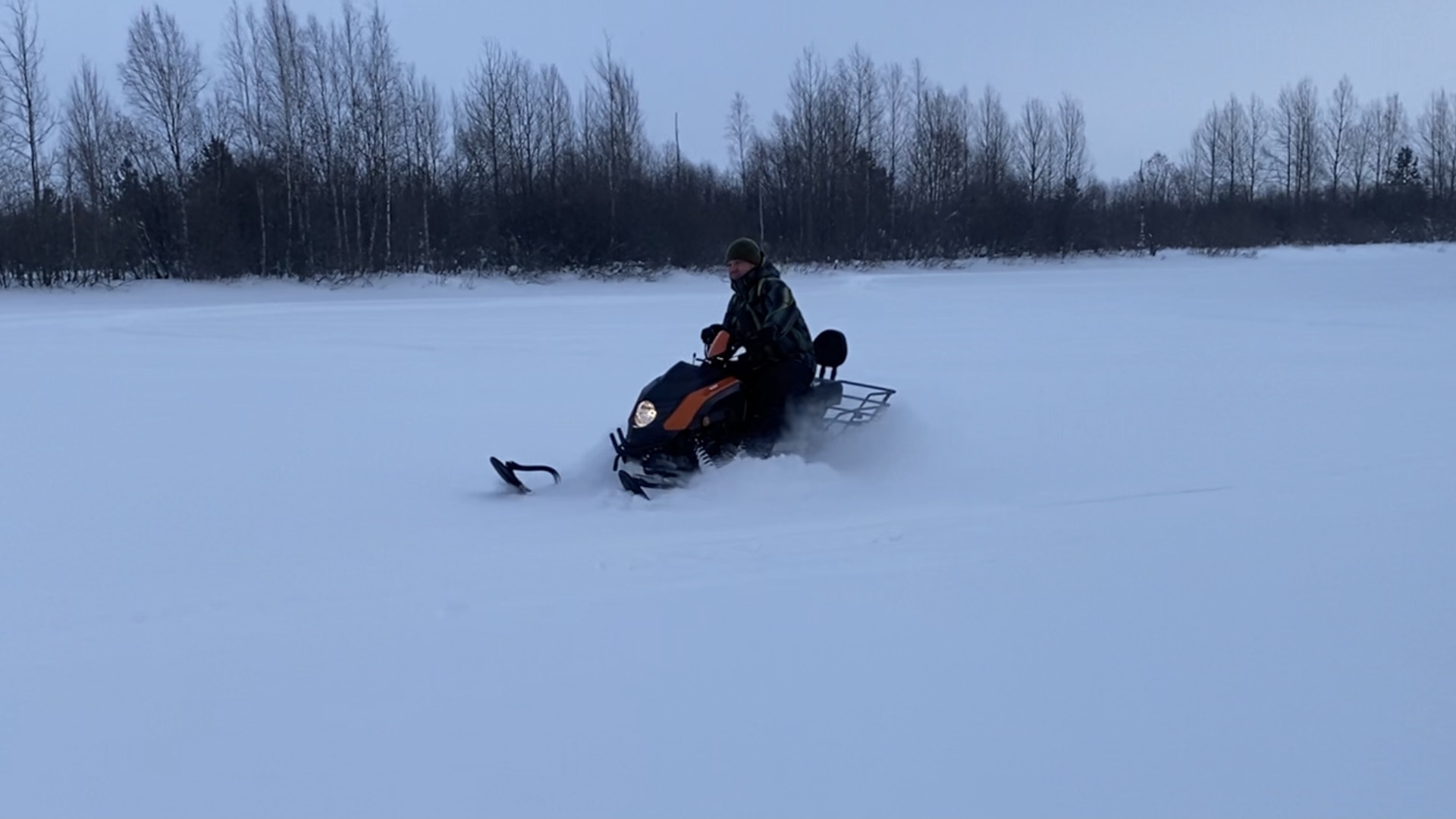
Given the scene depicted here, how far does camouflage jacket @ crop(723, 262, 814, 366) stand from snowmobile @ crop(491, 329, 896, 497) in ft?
0.41

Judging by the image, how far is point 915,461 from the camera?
6746mm

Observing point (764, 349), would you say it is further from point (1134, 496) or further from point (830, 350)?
point (1134, 496)

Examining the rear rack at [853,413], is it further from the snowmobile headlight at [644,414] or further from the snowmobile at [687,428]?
the snowmobile headlight at [644,414]

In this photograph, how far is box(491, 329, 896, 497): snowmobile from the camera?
230 inches

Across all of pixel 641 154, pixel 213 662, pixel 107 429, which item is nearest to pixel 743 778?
pixel 213 662

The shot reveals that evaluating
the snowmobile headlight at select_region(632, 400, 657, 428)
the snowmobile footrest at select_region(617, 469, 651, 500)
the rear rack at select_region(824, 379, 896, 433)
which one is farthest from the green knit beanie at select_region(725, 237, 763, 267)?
the snowmobile footrest at select_region(617, 469, 651, 500)

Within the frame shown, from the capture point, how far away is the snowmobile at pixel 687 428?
584 cm

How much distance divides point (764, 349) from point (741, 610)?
2.51m

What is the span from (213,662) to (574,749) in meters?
1.38

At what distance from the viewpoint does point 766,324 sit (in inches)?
245

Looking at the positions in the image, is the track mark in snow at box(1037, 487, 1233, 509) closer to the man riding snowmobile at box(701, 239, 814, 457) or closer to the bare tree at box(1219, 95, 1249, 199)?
the man riding snowmobile at box(701, 239, 814, 457)

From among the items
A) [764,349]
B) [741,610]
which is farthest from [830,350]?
[741,610]

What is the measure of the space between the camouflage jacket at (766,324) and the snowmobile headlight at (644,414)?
2.21ft

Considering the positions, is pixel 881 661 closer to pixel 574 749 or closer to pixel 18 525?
pixel 574 749
